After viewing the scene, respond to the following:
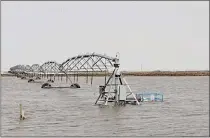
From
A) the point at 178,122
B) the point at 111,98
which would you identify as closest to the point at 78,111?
the point at 111,98

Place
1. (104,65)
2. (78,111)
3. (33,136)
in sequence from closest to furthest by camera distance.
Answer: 1. (33,136)
2. (78,111)
3. (104,65)

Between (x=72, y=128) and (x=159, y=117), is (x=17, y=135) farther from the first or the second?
(x=159, y=117)

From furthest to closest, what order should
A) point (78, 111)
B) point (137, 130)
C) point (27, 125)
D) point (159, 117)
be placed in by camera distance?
point (78, 111) → point (159, 117) → point (27, 125) → point (137, 130)

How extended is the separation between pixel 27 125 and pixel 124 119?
25.1ft

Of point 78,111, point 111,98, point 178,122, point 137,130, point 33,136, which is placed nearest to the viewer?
point 33,136

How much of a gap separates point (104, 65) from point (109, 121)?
14640 millimetres

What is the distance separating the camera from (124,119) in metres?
32.1

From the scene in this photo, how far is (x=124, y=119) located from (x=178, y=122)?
4183 millimetres

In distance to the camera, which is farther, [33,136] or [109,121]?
[109,121]

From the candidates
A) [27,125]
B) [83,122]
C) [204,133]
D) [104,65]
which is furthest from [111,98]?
[204,133]

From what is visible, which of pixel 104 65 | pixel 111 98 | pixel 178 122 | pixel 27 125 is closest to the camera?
pixel 27 125

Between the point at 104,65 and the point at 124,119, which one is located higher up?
the point at 104,65

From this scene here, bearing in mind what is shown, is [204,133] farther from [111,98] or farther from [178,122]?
[111,98]

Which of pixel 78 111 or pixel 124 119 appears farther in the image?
pixel 78 111
